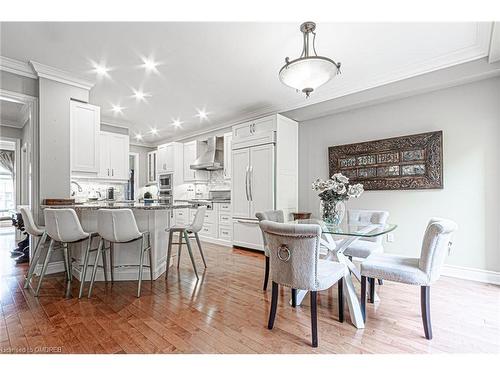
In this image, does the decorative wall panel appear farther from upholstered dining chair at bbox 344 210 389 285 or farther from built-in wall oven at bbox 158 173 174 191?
built-in wall oven at bbox 158 173 174 191

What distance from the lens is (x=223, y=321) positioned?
215 centimetres

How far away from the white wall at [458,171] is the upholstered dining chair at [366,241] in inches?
34.2

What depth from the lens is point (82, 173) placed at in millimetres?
3881

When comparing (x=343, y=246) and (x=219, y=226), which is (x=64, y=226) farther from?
(x=219, y=226)

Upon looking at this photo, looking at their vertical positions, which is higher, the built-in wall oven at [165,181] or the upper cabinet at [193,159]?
the upper cabinet at [193,159]

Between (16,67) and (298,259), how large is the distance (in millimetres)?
4086

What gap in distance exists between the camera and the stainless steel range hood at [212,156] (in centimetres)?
591

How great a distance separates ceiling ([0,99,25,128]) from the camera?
180 inches

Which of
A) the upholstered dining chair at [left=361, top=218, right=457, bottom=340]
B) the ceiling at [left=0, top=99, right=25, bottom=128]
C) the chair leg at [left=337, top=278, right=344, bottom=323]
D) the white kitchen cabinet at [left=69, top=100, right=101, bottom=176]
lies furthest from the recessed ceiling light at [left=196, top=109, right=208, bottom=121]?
the upholstered dining chair at [left=361, top=218, right=457, bottom=340]

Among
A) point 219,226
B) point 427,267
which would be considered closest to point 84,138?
point 219,226

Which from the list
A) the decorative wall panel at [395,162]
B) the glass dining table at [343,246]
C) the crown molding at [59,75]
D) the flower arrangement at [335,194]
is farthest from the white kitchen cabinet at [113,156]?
the glass dining table at [343,246]

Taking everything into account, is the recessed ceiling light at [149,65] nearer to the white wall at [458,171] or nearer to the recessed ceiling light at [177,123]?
the recessed ceiling light at [177,123]
